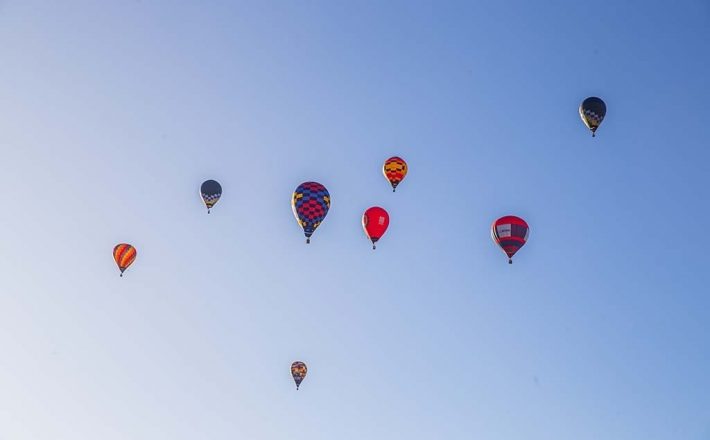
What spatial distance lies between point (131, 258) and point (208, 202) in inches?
189

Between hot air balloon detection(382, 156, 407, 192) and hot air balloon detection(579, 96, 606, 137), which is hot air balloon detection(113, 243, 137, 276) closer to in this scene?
hot air balloon detection(382, 156, 407, 192)

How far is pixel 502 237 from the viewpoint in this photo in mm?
28547

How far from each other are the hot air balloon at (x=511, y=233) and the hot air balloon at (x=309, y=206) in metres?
7.46

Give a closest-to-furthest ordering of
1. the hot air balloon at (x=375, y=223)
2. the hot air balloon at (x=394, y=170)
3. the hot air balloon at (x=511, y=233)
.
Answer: the hot air balloon at (x=511, y=233) → the hot air balloon at (x=375, y=223) → the hot air balloon at (x=394, y=170)

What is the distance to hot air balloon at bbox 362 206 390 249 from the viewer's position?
3042 centimetres

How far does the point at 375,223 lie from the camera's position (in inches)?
1201

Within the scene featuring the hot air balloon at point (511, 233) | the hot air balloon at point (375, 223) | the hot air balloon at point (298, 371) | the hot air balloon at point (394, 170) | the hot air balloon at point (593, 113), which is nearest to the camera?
the hot air balloon at point (511, 233)

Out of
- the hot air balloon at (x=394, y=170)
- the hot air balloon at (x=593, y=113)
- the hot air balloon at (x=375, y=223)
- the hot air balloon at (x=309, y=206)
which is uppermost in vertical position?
the hot air balloon at (x=593, y=113)

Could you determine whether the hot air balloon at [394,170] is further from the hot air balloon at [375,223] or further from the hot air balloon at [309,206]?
the hot air balloon at [309,206]

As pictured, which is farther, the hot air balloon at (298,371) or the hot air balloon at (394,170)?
the hot air balloon at (298,371)

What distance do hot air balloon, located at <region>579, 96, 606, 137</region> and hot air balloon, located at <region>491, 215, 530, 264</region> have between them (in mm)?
6041

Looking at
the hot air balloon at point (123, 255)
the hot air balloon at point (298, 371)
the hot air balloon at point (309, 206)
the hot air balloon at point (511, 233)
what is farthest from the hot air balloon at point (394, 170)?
the hot air balloon at point (123, 255)

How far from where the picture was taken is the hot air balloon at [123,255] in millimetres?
32625

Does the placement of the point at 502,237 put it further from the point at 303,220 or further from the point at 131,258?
the point at 131,258
